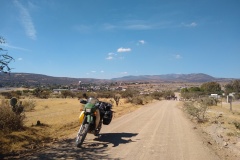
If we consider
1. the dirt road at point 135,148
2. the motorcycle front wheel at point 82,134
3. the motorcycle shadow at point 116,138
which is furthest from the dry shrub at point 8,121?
the motorcycle front wheel at point 82,134

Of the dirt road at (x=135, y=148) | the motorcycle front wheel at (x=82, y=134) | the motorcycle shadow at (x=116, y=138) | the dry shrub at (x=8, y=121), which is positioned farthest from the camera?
the dry shrub at (x=8, y=121)

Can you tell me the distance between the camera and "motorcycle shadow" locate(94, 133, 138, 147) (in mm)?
10570

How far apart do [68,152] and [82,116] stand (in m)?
1.84

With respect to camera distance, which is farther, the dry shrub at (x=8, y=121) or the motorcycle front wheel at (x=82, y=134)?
the dry shrub at (x=8, y=121)

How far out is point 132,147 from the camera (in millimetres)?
9742

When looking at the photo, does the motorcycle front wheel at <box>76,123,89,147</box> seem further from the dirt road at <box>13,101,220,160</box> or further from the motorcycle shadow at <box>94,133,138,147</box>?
the motorcycle shadow at <box>94,133,138,147</box>

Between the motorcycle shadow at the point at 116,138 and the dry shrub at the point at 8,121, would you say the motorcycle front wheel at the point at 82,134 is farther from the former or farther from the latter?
the dry shrub at the point at 8,121

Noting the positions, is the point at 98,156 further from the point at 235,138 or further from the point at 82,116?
the point at 235,138

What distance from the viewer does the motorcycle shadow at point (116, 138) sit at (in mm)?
10570

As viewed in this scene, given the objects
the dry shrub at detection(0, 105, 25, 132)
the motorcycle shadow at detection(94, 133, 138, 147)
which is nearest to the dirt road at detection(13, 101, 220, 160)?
the motorcycle shadow at detection(94, 133, 138, 147)

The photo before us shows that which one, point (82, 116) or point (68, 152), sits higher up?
point (82, 116)

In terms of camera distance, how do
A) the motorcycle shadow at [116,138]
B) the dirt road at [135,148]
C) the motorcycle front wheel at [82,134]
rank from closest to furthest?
the dirt road at [135,148] → the motorcycle front wheel at [82,134] → the motorcycle shadow at [116,138]

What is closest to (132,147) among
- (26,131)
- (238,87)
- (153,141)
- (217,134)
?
(153,141)

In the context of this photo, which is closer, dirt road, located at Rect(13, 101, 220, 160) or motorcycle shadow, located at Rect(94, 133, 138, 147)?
dirt road, located at Rect(13, 101, 220, 160)
